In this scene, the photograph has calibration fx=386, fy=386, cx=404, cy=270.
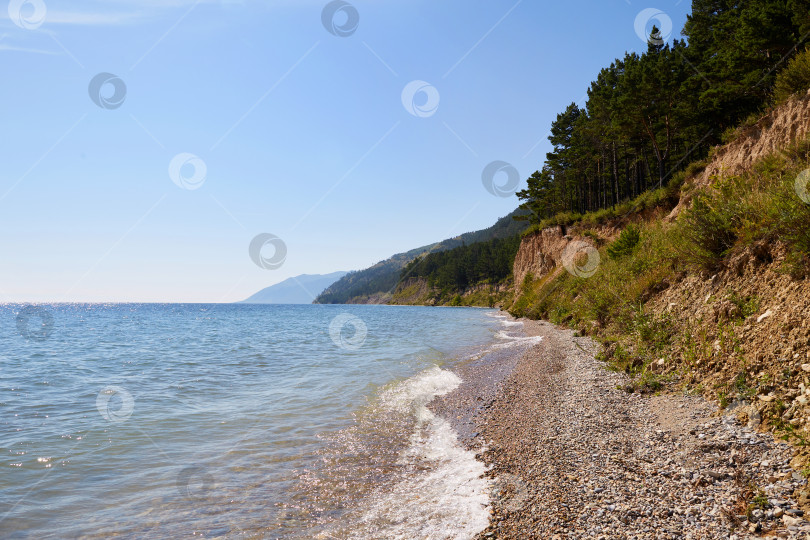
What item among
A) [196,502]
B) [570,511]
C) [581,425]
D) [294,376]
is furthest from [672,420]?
[294,376]

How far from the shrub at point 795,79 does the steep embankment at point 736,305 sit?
83.7 inches

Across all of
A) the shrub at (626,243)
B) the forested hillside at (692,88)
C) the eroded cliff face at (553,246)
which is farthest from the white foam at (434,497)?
the eroded cliff face at (553,246)

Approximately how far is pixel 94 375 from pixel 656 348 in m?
25.3

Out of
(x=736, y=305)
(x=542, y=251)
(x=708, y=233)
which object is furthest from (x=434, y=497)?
(x=542, y=251)

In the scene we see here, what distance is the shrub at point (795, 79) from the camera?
18062 mm

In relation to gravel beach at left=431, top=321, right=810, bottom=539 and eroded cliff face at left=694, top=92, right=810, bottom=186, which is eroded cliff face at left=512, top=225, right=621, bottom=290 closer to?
eroded cliff face at left=694, top=92, right=810, bottom=186

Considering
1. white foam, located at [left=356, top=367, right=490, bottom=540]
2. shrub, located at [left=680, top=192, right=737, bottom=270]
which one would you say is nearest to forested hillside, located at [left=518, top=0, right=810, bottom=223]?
shrub, located at [left=680, top=192, right=737, bottom=270]

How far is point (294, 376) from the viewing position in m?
19.1

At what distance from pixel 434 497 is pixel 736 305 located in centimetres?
789

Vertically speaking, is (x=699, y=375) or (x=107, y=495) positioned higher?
(x=107, y=495)

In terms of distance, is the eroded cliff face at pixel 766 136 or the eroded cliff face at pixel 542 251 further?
the eroded cliff face at pixel 542 251

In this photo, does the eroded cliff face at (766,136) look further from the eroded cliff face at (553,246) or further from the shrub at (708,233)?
the eroded cliff face at (553,246)

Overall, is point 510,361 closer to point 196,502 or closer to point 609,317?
point 609,317

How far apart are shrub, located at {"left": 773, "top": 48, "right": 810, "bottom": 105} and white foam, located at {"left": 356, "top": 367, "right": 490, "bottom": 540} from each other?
2325cm
